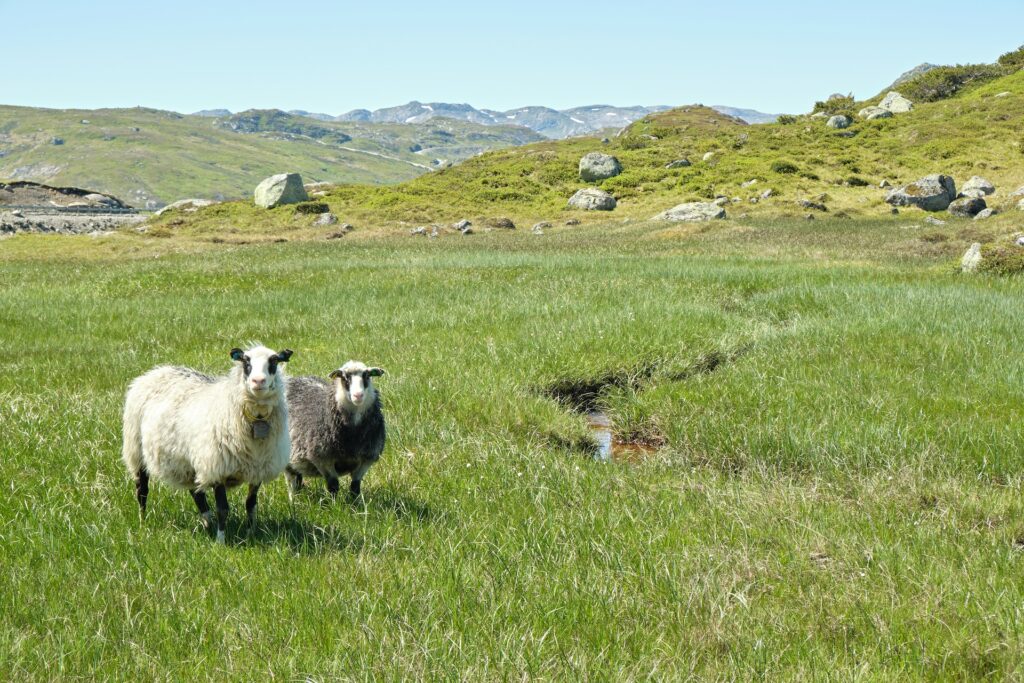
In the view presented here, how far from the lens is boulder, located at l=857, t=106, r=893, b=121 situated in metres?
84.1

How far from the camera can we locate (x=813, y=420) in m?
9.14

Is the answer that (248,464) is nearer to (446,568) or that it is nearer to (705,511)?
(446,568)

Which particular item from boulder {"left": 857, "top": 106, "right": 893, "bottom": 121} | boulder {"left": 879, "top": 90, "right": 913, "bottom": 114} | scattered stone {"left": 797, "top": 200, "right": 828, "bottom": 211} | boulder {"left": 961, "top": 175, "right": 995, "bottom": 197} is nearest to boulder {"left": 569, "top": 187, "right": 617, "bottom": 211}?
scattered stone {"left": 797, "top": 200, "right": 828, "bottom": 211}

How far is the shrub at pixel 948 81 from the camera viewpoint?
3600 inches

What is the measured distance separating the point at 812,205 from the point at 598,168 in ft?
80.1

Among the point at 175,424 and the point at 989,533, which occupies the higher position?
the point at 175,424

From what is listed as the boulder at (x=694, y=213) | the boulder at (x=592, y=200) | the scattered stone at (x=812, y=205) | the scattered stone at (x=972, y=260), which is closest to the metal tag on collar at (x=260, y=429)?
the scattered stone at (x=972, y=260)

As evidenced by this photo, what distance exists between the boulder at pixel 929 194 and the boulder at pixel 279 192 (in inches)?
1896

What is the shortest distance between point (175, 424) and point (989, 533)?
612cm

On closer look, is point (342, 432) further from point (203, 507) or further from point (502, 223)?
point (502, 223)

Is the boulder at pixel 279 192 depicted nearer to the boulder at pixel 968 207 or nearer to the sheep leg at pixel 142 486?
the boulder at pixel 968 207

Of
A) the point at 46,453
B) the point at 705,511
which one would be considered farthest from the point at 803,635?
the point at 46,453

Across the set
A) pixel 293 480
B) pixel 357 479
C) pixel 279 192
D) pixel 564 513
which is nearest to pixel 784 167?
pixel 279 192

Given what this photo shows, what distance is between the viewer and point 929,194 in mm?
51188
